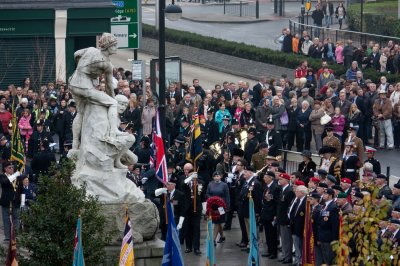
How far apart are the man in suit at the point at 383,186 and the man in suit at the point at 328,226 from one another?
2.93 feet

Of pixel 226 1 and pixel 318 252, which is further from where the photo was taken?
pixel 226 1

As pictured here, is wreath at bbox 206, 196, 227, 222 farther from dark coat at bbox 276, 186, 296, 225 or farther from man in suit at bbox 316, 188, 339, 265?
man in suit at bbox 316, 188, 339, 265

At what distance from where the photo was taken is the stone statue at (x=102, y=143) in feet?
92.9

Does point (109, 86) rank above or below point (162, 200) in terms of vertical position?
above

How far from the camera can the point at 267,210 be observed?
32156 millimetres

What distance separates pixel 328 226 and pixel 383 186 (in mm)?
1601

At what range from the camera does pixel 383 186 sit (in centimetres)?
3067

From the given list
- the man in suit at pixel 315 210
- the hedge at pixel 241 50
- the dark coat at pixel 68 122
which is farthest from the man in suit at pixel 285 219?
the hedge at pixel 241 50

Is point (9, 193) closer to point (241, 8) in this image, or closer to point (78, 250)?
point (78, 250)

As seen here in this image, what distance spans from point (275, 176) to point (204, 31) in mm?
36432

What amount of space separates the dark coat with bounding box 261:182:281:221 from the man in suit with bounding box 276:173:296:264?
22 cm

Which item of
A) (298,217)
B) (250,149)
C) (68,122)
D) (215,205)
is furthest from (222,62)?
(298,217)

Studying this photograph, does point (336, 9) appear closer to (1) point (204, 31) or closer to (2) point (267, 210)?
(1) point (204, 31)

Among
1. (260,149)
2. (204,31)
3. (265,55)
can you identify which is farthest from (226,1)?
(260,149)
